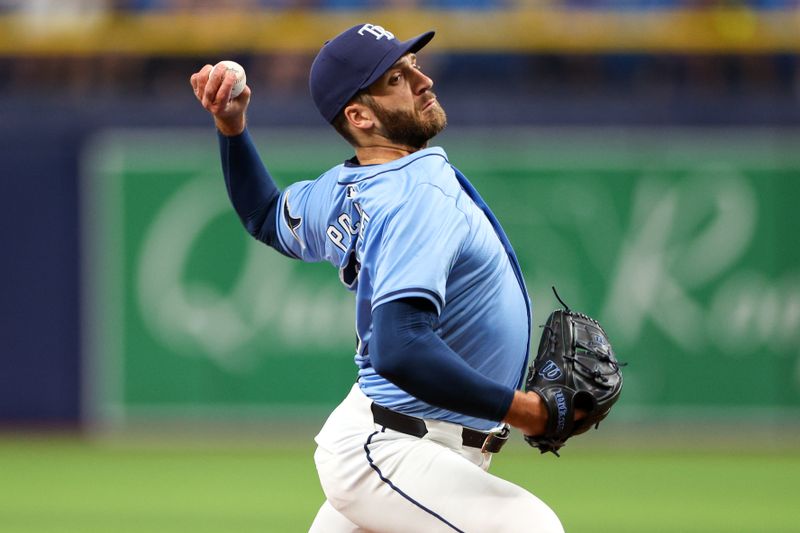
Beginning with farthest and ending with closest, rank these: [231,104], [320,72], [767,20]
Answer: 1. [767,20]
2. [231,104]
3. [320,72]

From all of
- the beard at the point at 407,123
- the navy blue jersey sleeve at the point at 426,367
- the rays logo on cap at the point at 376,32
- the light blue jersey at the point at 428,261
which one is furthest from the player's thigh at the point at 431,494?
the rays logo on cap at the point at 376,32

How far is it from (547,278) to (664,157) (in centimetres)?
141

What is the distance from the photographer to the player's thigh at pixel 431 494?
3646 millimetres

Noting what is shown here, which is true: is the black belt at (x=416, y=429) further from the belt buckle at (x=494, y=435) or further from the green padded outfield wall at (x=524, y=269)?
the green padded outfield wall at (x=524, y=269)

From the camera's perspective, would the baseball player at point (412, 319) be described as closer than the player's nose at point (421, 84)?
Yes

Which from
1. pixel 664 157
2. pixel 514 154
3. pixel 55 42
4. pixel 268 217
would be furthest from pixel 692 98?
pixel 268 217

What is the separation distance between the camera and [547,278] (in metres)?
11.4

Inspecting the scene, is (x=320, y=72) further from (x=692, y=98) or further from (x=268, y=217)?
(x=692, y=98)

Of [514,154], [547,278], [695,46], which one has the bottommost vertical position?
[547,278]

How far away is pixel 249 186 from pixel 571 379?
4.52 feet

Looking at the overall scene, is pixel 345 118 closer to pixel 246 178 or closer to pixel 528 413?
pixel 246 178

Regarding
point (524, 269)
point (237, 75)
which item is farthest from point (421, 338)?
point (524, 269)

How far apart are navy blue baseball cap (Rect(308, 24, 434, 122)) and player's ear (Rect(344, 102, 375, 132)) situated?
0.02 m

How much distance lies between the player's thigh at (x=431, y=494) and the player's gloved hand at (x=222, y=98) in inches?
47.6
